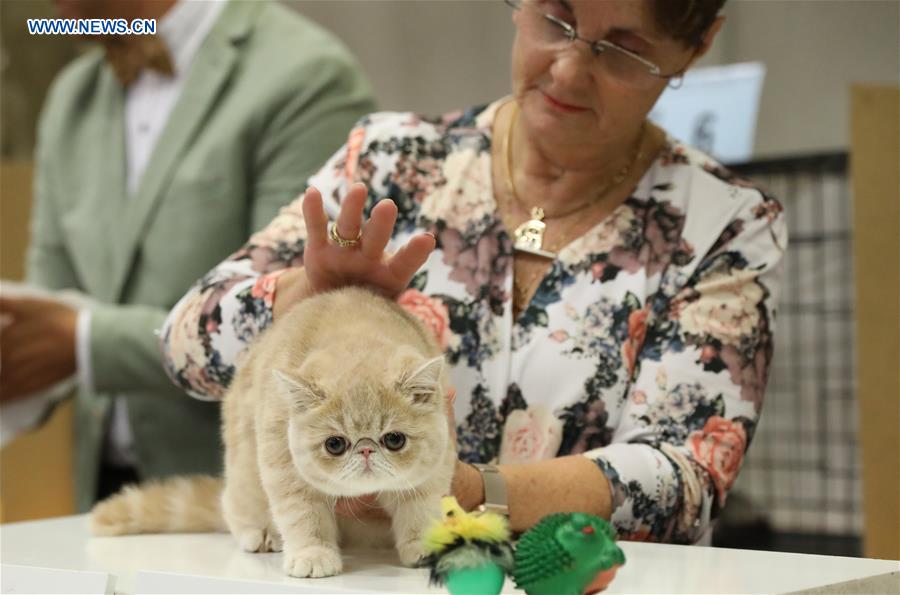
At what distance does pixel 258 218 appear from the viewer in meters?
1.62

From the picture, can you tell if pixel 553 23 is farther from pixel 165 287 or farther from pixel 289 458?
pixel 165 287

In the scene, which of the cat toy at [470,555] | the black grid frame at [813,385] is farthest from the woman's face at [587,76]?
the black grid frame at [813,385]

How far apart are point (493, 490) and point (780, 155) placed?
Result: 1.50m

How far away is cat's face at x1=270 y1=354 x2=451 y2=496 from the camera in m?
0.88

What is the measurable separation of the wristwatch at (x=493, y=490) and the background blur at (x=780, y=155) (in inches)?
42.8

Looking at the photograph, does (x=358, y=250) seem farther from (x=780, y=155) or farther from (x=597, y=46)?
(x=780, y=155)

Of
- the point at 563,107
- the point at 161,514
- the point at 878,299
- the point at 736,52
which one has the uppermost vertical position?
the point at 736,52

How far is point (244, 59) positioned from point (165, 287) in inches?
15.6

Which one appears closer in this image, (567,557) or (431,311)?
(567,557)

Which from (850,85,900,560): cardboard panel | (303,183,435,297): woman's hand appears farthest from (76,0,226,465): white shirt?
(850,85,900,560): cardboard panel

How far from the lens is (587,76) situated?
47.3 inches

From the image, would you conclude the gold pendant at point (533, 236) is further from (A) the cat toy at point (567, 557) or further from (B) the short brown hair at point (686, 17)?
(A) the cat toy at point (567, 557)

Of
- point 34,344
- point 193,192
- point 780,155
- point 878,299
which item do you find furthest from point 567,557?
point 780,155

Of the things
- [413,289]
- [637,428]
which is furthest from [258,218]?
[637,428]
